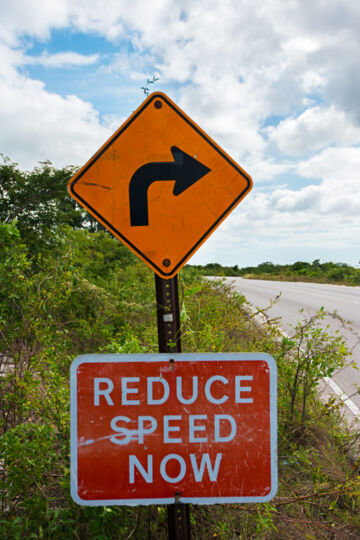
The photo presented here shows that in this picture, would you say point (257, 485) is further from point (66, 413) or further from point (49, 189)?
point (49, 189)

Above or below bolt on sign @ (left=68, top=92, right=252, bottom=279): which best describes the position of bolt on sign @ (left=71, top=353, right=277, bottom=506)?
below

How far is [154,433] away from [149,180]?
123cm

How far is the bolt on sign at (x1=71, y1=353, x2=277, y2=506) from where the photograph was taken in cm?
215

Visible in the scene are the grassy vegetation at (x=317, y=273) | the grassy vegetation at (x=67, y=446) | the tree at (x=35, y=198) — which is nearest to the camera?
the grassy vegetation at (x=67, y=446)

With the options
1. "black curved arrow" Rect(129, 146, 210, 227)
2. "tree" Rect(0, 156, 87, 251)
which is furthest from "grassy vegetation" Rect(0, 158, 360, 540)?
"tree" Rect(0, 156, 87, 251)

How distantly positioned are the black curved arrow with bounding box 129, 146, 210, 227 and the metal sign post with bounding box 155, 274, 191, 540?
323 mm

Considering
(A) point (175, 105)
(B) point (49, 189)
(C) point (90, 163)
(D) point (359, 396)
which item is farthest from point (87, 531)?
(B) point (49, 189)

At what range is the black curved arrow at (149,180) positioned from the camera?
218 centimetres

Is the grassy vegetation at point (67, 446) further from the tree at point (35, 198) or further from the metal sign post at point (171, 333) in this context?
the tree at point (35, 198)

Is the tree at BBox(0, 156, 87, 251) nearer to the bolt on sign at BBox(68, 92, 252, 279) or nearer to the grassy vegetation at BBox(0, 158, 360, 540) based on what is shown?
the grassy vegetation at BBox(0, 158, 360, 540)

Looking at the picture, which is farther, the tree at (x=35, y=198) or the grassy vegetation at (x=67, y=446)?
the tree at (x=35, y=198)

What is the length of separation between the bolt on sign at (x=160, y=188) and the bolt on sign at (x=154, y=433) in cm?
50

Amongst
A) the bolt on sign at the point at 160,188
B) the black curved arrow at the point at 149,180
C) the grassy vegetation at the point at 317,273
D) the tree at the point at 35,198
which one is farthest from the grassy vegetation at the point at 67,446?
the grassy vegetation at the point at 317,273

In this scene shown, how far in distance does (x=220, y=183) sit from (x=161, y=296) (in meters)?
0.64
